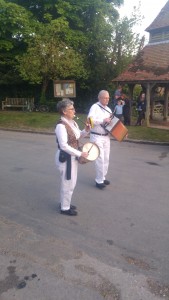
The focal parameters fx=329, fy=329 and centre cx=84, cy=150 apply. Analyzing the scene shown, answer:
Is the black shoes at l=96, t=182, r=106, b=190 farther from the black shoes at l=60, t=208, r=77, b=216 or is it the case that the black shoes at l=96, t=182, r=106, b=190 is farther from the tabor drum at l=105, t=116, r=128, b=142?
the black shoes at l=60, t=208, r=77, b=216

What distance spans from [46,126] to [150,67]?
256 inches

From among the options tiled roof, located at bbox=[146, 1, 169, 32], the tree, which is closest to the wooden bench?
the tree

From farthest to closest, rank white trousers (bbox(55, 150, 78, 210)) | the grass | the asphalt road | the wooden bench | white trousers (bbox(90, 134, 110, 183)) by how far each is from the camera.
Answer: the wooden bench, the grass, white trousers (bbox(90, 134, 110, 183)), white trousers (bbox(55, 150, 78, 210)), the asphalt road

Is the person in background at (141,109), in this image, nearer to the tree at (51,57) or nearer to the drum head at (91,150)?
the tree at (51,57)

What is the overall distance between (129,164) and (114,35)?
55.4ft

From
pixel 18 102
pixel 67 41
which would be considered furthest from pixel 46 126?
pixel 18 102

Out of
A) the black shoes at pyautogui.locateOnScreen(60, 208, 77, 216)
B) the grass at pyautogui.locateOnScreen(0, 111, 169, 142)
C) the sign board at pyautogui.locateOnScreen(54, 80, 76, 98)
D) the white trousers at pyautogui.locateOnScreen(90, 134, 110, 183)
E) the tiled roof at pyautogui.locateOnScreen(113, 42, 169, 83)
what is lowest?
the black shoes at pyautogui.locateOnScreen(60, 208, 77, 216)

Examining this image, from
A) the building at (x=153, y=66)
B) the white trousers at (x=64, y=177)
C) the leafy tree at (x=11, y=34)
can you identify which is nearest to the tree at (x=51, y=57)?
the leafy tree at (x=11, y=34)

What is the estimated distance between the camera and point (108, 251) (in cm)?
436

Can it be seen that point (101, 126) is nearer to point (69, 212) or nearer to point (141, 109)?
point (69, 212)

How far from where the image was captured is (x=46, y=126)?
17656 millimetres

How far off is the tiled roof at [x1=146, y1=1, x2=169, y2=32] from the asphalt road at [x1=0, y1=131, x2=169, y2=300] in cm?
1538

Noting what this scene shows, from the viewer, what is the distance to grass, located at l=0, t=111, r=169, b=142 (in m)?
14.2

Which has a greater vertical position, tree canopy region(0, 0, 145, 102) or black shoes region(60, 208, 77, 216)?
tree canopy region(0, 0, 145, 102)
